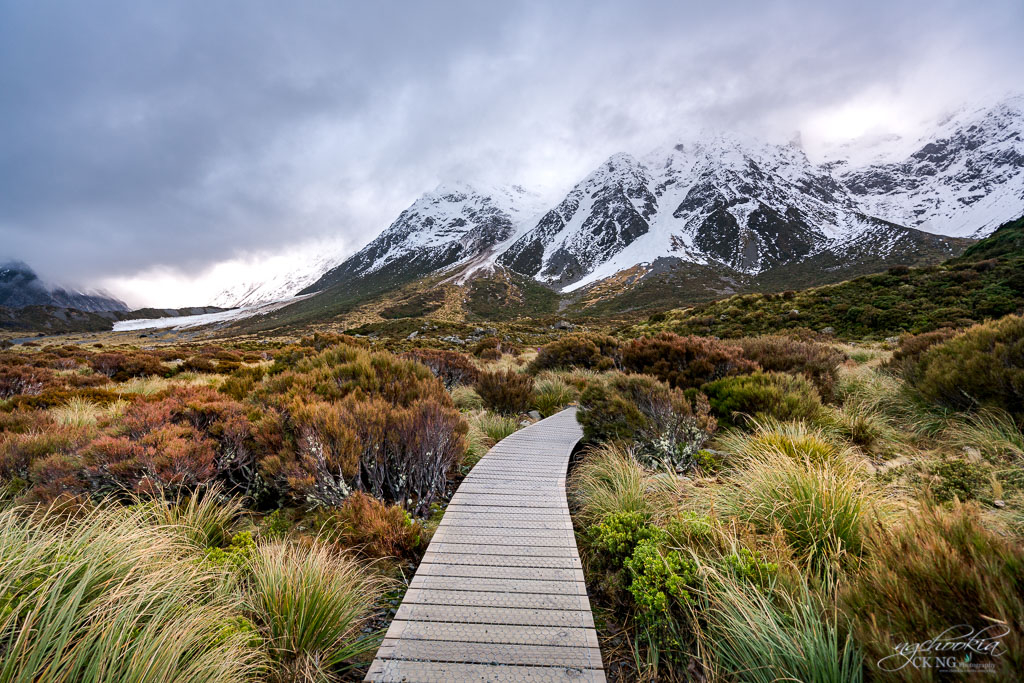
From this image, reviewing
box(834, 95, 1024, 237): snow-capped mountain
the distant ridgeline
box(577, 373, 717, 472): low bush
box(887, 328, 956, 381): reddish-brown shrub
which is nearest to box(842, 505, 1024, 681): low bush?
box(577, 373, 717, 472): low bush

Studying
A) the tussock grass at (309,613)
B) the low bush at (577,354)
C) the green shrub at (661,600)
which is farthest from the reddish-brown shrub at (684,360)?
the tussock grass at (309,613)

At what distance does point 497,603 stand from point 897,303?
28.7m

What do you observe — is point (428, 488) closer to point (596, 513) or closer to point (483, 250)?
point (596, 513)

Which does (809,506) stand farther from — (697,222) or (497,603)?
(697,222)

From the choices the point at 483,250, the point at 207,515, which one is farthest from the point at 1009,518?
the point at 483,250

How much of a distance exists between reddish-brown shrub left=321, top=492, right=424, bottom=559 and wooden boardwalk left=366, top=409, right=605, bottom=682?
1.17ft

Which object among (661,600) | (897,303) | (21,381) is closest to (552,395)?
(661,600)

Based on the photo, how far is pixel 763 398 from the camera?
6219mm

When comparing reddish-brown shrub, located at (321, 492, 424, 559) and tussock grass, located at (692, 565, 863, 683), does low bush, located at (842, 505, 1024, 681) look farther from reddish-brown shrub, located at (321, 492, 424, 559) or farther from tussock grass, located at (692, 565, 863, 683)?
reddish-brown shrub, located at (321, 492, 424, 559)

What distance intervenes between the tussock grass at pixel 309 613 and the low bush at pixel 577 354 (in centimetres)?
1116

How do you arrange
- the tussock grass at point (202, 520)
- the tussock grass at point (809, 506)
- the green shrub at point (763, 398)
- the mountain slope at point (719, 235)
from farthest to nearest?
1. the mountain slope at point (719, 235)
2. the green shrub at point (763, 398)
3. the tussock grass at point (202, 520)
4. the tussock grass at point (809, 506)

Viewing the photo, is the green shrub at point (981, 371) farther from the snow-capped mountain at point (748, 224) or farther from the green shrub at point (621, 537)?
the snow-capped mountain at point (748, 224)

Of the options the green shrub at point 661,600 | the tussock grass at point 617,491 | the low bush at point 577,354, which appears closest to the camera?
the green shrub at point 661,600

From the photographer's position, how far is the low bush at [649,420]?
18.0 feet
